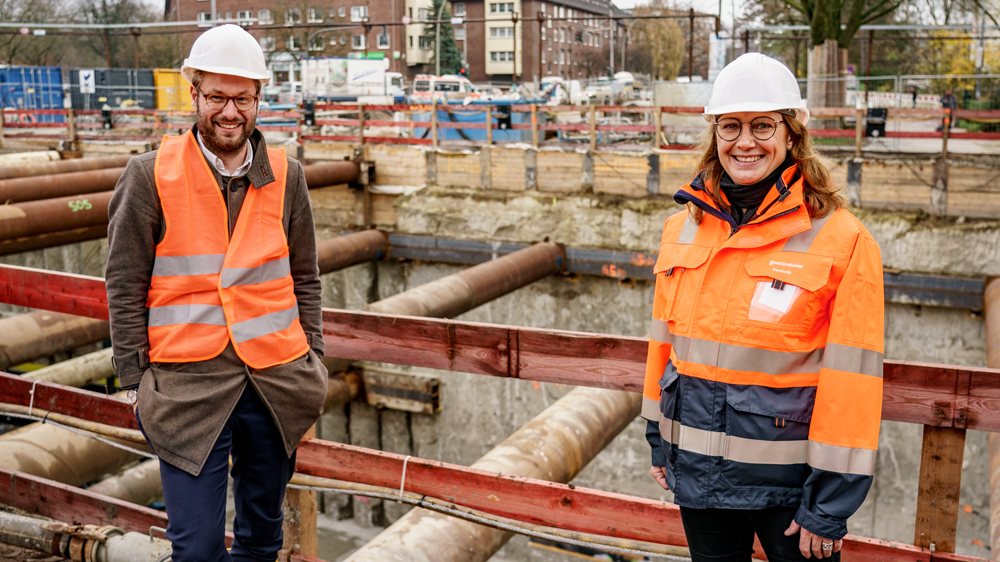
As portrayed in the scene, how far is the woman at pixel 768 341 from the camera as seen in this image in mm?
1850

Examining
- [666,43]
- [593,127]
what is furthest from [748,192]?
[666,43]

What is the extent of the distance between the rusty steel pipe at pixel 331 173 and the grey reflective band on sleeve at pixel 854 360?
407 inches

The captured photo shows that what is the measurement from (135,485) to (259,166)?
482cm

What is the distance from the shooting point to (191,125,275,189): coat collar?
2.33 m

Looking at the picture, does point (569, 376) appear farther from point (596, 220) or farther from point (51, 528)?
point (596, 220)

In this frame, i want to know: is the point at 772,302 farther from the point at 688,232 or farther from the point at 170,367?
the point at 170,367

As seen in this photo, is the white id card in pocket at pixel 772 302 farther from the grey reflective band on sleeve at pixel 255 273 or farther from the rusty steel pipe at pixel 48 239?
the rusty steel pipe at pixel 48 239

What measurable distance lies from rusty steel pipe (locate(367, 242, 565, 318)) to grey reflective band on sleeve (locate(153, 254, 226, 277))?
211 inches

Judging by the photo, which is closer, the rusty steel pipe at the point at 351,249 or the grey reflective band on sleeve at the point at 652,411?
the grey reflective band on sleeve at the point at 652,411

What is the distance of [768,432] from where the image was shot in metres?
1.93

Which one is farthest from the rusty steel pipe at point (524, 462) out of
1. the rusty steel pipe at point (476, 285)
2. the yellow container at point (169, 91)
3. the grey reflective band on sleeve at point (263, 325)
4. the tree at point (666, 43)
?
the tree at point (666, 43)

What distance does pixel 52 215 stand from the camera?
9055 mm

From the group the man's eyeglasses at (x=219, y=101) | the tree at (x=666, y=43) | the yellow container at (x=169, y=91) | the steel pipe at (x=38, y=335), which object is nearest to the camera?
the man's eyeglasses at (x=219, y=101)

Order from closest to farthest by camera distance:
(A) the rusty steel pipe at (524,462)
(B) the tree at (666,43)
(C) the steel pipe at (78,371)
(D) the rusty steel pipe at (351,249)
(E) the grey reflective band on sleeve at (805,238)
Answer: (E) the grey reflective band on sleeve at (805,238)
(A) the rusty steel pipe at (524,462)
(C) the steel pipe at (78,371)
(D) the rusty steel pipe at (351,249)
(B) the tree at (666,43)
